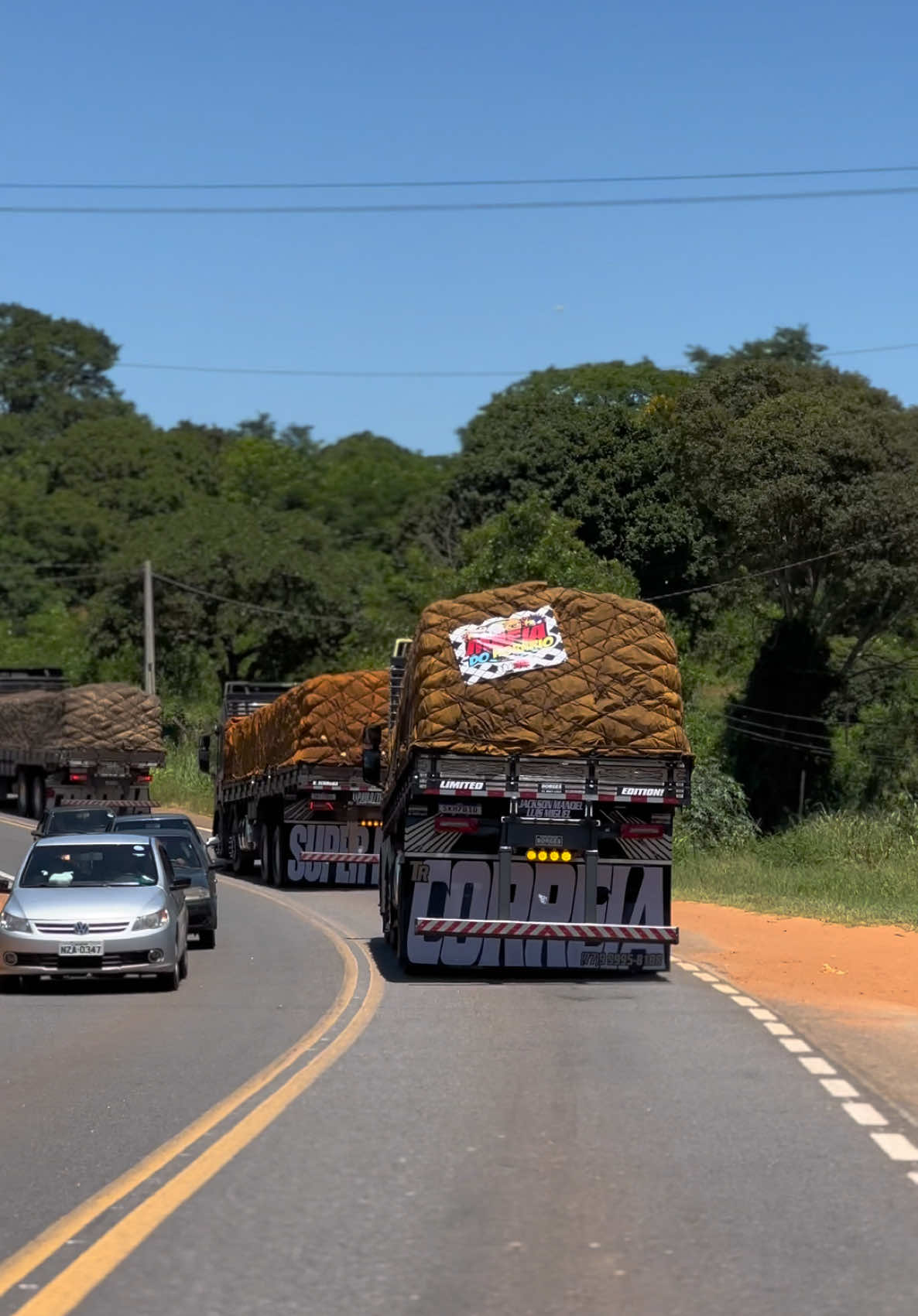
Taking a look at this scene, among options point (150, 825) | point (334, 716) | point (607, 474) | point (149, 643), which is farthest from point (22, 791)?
point (150, 825)

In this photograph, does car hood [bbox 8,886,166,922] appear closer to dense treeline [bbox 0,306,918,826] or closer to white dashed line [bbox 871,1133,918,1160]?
white dashed line [bbox 871,1133,918,1160]

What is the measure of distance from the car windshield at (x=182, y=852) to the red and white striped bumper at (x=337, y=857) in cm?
786

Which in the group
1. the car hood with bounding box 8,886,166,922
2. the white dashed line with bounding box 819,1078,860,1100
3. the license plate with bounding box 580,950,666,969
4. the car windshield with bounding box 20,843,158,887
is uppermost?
the car windshield with bounding box 20,843,158,887

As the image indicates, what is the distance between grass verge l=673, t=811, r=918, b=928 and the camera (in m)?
28.7

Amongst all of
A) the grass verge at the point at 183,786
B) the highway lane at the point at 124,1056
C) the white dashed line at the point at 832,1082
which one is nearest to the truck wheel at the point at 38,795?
the grass verge at the point at 183,786

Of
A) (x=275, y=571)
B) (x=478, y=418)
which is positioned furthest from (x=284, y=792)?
(x=478, y=418)

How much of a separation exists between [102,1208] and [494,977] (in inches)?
443

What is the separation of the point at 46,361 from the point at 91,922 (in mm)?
120544

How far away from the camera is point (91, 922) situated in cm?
1775

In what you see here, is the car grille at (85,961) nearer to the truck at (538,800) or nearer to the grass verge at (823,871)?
the truck at (538,800)

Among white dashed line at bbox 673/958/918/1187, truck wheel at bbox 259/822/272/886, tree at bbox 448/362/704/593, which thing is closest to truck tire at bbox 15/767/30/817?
tree at bbox 448/362/704/593

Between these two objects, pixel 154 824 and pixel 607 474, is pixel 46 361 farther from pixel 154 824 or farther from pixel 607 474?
pixel 154 824

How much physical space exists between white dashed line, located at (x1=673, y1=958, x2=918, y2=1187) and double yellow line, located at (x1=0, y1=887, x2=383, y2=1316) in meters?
3.15

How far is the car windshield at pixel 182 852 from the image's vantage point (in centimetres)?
2405
